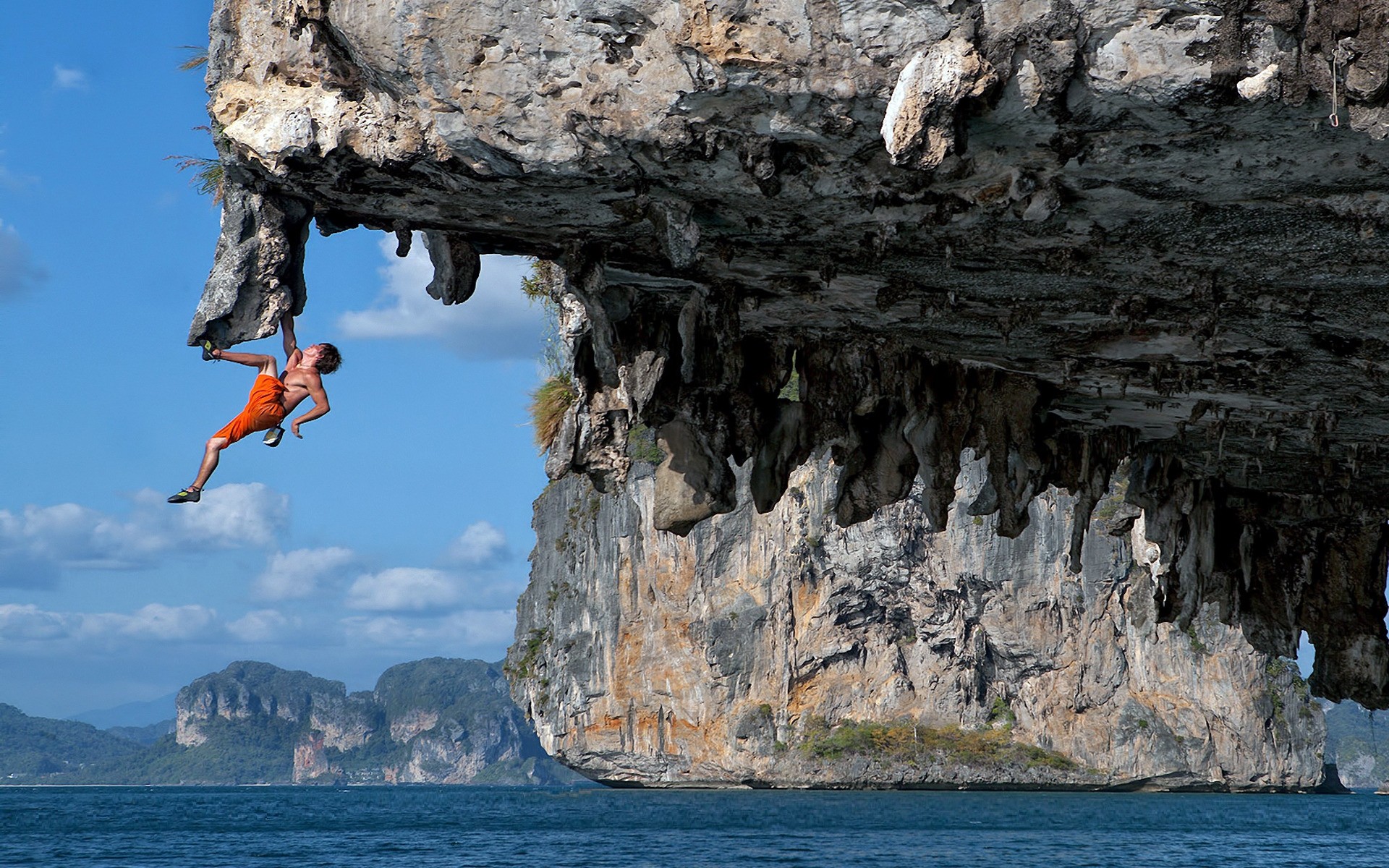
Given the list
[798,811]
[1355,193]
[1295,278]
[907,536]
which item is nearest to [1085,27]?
[1355,193]

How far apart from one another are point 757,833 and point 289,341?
4488cm

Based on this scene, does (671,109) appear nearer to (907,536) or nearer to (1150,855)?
(1150,855)

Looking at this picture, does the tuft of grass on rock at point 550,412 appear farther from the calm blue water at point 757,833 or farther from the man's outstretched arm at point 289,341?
the calm blue water at point 757,833

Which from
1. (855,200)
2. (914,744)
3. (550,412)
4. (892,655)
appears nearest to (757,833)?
(892,655)

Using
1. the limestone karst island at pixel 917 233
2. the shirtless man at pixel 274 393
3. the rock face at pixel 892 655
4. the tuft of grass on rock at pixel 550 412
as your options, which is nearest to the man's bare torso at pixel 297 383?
the shirtless man at pixel 274 393

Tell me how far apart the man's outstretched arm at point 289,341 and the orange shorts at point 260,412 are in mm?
123

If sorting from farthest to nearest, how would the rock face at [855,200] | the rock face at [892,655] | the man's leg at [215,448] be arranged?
the rock face at [892,655]
the man's leg at [215,448]
the rock face at [855,200]

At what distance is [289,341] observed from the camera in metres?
7.00

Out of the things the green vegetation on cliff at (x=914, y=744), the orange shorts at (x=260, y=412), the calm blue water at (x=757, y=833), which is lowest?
the calm blue water at (x=757, y=833)

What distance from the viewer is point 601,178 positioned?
242 inches

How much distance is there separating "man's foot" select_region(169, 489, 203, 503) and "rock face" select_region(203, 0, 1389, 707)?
2.94ft

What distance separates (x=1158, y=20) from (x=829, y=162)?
159 cm

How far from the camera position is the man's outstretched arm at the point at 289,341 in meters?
6.93

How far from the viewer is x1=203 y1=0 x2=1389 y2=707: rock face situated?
4.99m
